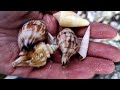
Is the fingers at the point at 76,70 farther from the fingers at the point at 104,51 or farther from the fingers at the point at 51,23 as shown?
the fingers at the point at 51,23

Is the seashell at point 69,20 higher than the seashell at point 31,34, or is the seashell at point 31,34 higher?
the seashell at point 69,20

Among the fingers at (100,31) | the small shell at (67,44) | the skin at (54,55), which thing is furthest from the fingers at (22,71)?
the fingers at (100,31)

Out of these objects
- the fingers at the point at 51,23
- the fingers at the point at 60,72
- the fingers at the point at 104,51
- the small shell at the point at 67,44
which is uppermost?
the fingers at the point at 51,23

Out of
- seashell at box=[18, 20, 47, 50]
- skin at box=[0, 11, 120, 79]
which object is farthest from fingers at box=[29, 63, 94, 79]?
seashell at box=[18, 20, 47, 50]

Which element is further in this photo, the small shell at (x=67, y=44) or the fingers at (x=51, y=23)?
the fingers at (x=51, y=23)

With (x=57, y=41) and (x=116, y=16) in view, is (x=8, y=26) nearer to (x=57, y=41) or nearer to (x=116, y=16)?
(x=57, y=41)

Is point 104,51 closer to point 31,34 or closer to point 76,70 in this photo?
point 76,70

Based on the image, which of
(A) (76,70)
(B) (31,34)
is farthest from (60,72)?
(B) (31,34)
